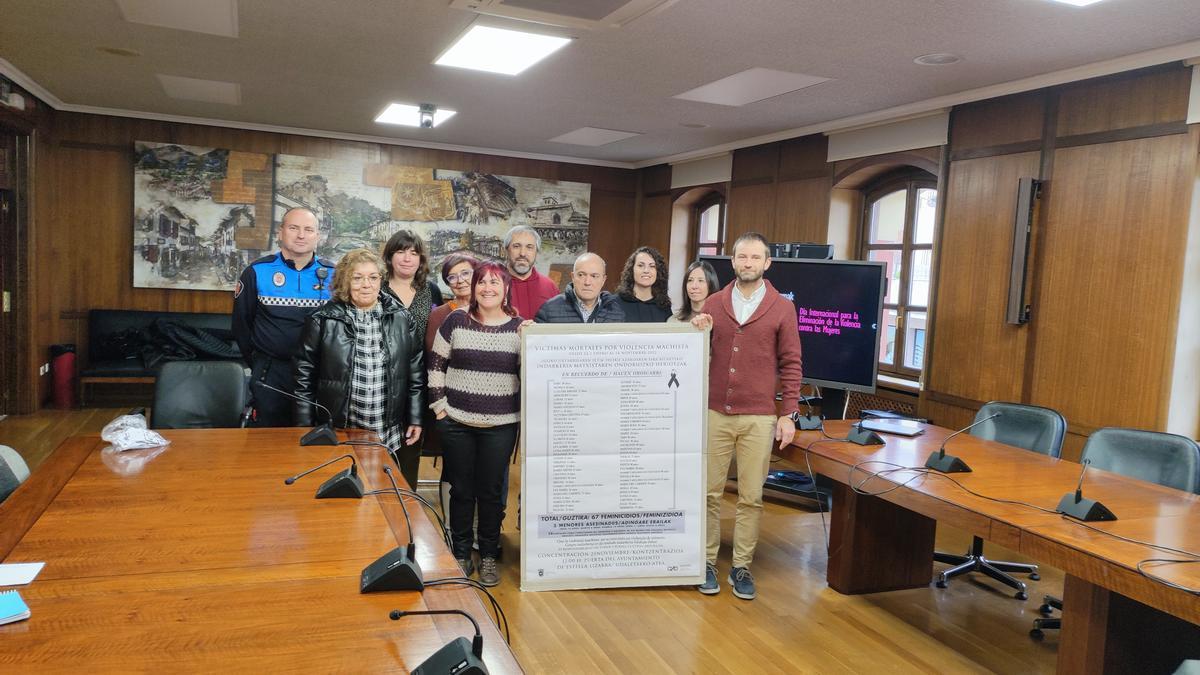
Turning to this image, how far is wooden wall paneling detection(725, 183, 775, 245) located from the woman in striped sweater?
15.6ft

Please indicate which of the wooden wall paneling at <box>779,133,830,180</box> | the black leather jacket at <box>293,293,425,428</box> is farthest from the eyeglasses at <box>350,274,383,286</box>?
the wooden wall paneling at <box>779,133,830,180</box>

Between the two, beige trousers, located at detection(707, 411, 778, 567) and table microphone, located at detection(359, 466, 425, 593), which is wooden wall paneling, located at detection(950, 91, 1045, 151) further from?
table microphone, located at detection(359, 466, 425, 593)

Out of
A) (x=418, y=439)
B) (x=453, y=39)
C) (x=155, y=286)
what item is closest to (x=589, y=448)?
(x=418, y=439)

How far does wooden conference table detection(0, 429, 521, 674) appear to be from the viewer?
4.50ft

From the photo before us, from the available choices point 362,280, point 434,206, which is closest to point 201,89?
point 434,206

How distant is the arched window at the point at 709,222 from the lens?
8.88m

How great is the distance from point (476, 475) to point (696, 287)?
1823 millimetres

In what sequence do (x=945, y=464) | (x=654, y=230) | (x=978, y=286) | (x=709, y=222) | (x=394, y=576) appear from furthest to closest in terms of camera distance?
(x=654, y=230) → (x=709, y=222) → (x=978, y=286) → (x=945, y=464) → (x=394, y=576)

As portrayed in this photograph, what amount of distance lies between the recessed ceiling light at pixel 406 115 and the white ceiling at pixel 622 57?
0.51ft

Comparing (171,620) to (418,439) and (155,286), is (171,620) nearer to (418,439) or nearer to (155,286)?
(418,439)

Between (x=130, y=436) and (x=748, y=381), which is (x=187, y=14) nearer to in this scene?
(x=130, y=436)

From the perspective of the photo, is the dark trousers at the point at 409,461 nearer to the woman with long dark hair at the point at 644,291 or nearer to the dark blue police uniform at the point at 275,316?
the dark blue police uniform at the point at 275,316

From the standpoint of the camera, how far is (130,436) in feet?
9.08

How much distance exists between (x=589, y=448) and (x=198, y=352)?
5.98m
